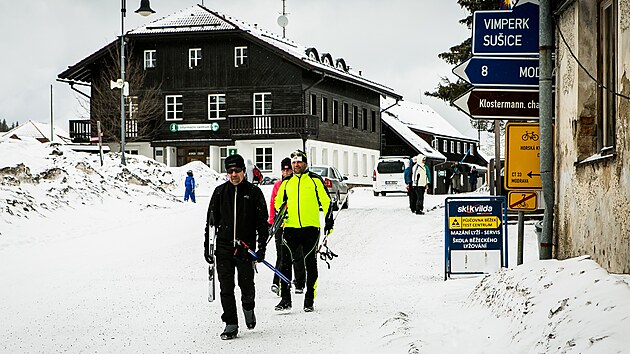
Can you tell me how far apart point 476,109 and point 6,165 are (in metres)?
18.8

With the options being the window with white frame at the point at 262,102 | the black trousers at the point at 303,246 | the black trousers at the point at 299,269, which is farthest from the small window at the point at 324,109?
the black trousers at the point at 303,246

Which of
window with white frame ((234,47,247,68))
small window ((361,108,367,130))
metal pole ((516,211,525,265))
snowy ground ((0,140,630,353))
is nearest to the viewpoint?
snowy ground ((0,140,630,353))

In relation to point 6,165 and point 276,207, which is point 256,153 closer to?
point 6,165

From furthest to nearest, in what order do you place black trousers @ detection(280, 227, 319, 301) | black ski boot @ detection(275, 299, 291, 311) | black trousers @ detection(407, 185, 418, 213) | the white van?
the white van, black trousers @ detection(407, 185, 418, 213), black trousers @ detection(280, 227, 319, 301), black ski boot @ detection(275, 299, 291, 311)

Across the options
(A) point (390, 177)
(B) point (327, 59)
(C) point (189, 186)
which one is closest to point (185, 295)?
(C) point (189, 186)

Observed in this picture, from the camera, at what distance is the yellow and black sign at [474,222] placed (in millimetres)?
13516

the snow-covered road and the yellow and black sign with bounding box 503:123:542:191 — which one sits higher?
the yellow and black sign with bounding box 503:123:542:191

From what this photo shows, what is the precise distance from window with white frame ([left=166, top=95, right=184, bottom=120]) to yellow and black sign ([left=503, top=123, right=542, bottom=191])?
45503mm

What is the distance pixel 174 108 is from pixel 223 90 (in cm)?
312

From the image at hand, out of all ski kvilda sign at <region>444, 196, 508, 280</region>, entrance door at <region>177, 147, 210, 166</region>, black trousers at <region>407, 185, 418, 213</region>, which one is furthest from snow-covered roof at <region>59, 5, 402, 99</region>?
ski kvilda sign at <region>444, 196, 508, 280</region>

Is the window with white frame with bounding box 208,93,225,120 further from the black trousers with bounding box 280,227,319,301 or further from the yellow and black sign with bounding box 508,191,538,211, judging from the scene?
the yellow and black sign with bounding box 508,191,538,211

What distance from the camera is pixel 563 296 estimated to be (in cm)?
761

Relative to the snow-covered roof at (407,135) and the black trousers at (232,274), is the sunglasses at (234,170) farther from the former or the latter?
the snow-covered roof at (407,135)

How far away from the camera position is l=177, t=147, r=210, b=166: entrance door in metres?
55.5
